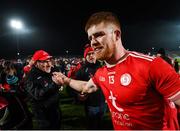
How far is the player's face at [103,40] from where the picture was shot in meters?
2.92

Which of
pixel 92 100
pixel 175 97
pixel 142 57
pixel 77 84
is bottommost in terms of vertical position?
pixel 92 100

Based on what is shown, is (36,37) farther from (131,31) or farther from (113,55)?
(113,55)

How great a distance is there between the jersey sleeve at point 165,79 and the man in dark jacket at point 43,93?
3.52 metres

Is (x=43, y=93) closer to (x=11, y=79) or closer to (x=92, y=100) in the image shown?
(x=92, y=100)

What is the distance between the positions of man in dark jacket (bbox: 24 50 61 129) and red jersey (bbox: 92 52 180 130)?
3.05 meters

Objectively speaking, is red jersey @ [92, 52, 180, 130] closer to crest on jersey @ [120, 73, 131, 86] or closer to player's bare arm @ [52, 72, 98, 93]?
crest on jersey @ [120, 73, 131, 86]

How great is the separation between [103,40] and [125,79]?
455 mm

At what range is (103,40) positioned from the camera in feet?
9.57

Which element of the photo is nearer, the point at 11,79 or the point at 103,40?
the point at 103,40

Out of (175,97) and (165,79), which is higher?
(165,79)

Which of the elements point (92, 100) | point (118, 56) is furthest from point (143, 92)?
point (92, 100)

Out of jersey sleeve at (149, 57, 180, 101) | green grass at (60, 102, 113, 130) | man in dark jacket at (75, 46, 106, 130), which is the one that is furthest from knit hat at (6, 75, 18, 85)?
jersey sleeve at (149, 57, 180, 101)

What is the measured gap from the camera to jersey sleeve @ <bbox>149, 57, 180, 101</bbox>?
2.59m

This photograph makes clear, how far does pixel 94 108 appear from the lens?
7039mm
